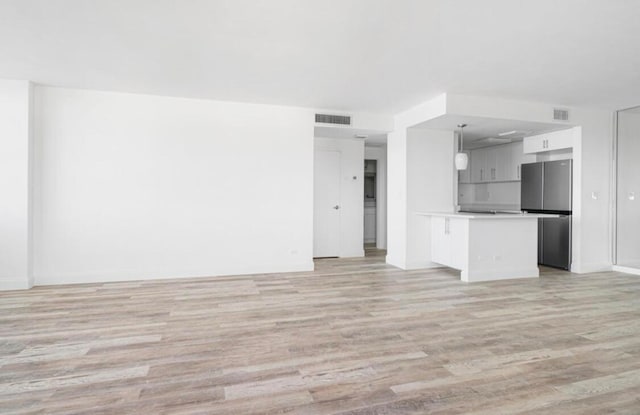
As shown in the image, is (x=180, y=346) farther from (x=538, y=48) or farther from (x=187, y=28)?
(x=538, y=48)

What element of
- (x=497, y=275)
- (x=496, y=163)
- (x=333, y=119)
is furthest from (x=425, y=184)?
Answer: (x=496, y=163)

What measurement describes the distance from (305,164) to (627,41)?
411 cm

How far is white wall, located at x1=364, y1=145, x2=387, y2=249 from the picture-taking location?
8398 mm

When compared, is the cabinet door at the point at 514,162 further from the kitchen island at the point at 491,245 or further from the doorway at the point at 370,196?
the doorway at the point at 370,196

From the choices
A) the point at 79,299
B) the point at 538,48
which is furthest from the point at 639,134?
the point at 79,299

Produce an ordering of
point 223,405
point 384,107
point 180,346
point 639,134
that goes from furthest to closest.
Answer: point 639,134 → point 384,107 → point 180,346 → point 223,405

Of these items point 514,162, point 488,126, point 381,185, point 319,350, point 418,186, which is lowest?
point 319,350

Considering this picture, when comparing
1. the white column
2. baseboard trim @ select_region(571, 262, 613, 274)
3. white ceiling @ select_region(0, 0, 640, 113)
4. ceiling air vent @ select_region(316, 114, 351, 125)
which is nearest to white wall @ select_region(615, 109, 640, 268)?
baseboard trim @ select_region(571, 262, 613, 274)

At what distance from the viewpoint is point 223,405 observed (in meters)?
1.95

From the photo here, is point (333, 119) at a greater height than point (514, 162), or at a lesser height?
greater

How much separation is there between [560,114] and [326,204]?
14.2 feet

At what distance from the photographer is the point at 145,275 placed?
508 cm

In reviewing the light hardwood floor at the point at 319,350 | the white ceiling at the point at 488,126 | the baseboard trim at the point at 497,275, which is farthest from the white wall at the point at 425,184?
the light hardwood floor at the point at 319,350

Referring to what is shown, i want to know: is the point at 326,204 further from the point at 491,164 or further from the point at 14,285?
the point at 14,285
